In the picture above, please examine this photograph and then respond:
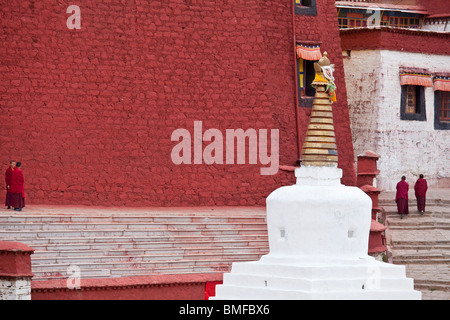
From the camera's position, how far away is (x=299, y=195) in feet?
48.9

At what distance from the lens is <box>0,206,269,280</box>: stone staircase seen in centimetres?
1888

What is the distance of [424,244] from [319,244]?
7.39 m

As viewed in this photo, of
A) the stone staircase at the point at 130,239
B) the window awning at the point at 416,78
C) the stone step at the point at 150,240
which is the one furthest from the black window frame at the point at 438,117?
the stone step at the point at 150,240

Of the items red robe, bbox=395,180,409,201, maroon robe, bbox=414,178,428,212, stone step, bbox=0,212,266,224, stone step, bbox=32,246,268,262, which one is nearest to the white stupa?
stone step, bbox=32,246,268,262

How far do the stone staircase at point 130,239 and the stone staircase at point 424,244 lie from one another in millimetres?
2320

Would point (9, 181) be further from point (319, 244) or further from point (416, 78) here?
point (416, 78)

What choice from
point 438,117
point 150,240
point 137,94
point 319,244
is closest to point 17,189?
point 150,240

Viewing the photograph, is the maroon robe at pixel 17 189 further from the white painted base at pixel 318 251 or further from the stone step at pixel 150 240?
the white painted base at pixel 318 251

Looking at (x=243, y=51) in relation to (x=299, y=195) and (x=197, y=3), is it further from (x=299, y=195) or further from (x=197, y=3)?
(x=299, y=195)

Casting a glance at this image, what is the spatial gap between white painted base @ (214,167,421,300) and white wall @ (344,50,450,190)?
11.6 meters

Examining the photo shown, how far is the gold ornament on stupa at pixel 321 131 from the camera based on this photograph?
49.6ft

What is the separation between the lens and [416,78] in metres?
27.2
